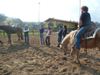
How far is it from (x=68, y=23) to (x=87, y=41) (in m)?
36.0

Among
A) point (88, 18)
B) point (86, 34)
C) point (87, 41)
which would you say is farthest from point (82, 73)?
point (88, 18)

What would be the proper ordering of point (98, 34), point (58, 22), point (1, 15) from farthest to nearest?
point (1, 15), point (58, 22), point (98, 34)

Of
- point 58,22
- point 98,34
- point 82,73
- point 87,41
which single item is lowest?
A: point 82,73

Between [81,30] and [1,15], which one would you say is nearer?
[81,30]

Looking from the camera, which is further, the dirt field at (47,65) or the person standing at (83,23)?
the person standing at (83,23)

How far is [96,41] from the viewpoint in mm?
2773

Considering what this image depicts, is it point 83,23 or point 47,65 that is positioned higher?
point 83,23

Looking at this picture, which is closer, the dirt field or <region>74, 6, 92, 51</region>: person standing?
the dirt field

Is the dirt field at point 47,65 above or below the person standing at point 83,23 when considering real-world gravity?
below

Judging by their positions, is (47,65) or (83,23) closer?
(83,23)

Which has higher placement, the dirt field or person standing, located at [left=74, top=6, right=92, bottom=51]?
person standing, located at [left=74, top=6, right=92, bottom=51]

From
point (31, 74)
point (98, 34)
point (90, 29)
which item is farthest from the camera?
point (90, 29)

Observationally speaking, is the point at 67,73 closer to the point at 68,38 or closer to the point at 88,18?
the point at 68,38

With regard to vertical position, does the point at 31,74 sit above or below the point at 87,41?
below
